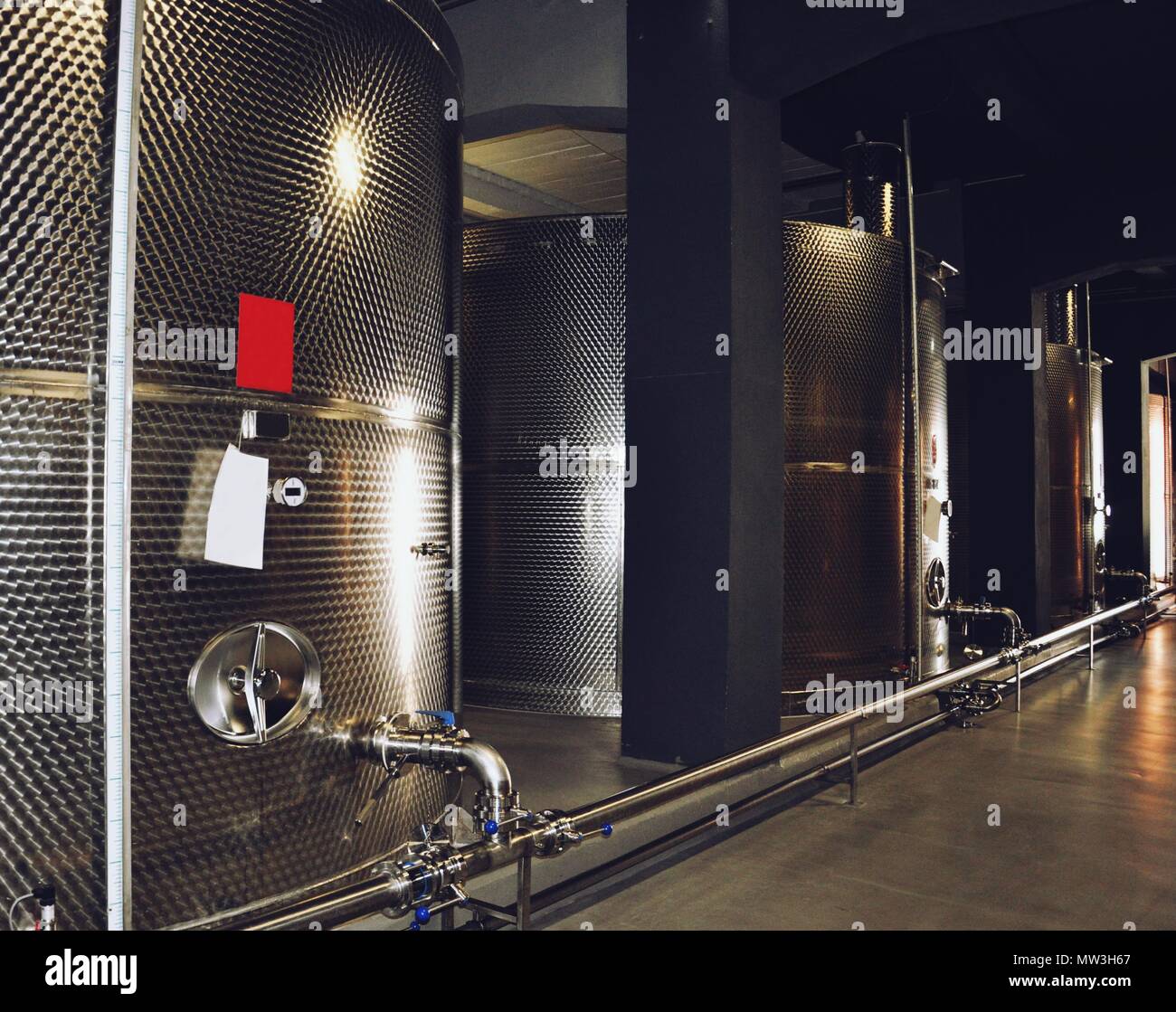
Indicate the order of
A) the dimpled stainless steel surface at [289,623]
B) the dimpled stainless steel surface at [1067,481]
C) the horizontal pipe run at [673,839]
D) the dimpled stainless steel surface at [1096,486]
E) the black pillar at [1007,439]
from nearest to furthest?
the dimpled stainless steel surface at [289,623] < the horizontal pipe run at [673,839] < the black pillar at [1007,439] < the dimpled stainless steel surface at [1067,481] < the dimpled stainless steel surface at [1096,486]

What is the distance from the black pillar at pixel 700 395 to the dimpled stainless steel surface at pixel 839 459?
3.40 feet

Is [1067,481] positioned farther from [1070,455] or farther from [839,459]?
[839,459]

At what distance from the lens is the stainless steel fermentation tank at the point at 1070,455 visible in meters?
10.0

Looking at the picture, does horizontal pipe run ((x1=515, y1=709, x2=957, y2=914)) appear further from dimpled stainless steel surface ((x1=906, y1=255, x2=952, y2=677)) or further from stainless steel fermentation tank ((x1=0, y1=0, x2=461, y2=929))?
dimpled stainless steel surface ((x1=906, y1=255, x2=952, y2=677))

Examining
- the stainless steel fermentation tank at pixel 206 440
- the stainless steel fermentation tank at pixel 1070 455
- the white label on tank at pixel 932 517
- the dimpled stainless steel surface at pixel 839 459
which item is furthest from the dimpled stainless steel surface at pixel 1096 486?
the stainless steel fermentation tank at pixel 206 440

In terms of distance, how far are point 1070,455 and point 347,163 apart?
949 cm

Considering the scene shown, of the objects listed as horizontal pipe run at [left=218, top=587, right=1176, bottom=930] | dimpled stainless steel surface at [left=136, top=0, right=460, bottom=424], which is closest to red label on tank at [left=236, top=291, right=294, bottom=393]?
dimpled stainless steel surface at [left=136, top=0, right=460, bottom=424]

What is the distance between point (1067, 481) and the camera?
1034 cm

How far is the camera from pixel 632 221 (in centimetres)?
489

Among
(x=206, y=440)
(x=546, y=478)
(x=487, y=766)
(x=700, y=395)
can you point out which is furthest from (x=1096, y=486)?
(x=206, y=440)

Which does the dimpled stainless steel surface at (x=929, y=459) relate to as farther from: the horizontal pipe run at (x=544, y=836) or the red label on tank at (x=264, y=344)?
the red label on tank at (x=264, y=344)

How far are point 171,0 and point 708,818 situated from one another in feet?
11.1
